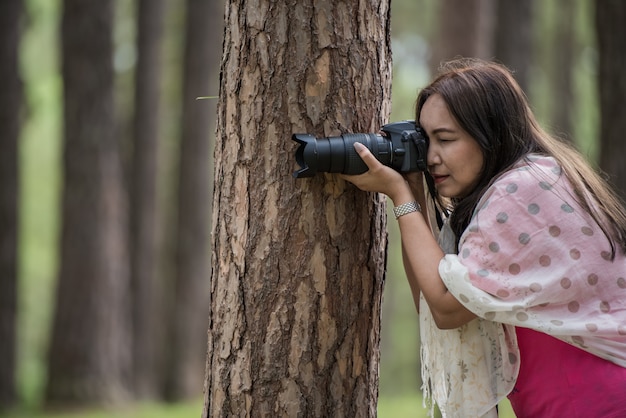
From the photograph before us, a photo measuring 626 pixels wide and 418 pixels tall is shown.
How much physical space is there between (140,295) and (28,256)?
12.2 metres

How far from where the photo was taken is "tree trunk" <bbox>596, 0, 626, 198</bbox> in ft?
20.7

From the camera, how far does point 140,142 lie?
13898mm

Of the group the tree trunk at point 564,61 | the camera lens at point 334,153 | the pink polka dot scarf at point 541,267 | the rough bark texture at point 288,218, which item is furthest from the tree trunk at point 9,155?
the tree trunk at point 564,61

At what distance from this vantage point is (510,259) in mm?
2777

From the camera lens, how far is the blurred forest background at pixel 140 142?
9258 millimetres

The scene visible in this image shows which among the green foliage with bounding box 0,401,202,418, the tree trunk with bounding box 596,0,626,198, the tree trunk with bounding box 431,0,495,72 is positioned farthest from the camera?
the green foliage with bounding box 0,401,202,418

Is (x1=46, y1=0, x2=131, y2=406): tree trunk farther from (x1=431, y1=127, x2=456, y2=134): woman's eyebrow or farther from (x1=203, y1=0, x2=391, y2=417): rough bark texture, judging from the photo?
(x1=431, y1=127, x2=456, y2=134): woman's eyebrow

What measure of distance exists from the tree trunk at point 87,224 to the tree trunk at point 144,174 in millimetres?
4140

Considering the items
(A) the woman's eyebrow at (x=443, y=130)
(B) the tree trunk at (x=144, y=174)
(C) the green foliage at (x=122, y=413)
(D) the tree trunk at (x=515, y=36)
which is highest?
(D) the tree trunk at (x=515, y=36)

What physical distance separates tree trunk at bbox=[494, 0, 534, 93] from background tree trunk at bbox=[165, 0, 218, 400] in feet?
17.5

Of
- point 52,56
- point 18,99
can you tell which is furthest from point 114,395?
point 52,56

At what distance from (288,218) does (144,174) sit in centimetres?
1124

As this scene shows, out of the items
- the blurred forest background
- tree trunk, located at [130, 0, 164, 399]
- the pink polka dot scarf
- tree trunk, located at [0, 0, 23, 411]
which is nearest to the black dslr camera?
the pink polka dot scarf

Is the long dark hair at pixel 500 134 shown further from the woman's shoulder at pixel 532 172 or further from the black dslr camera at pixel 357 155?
the black dslr camera at pixel 357 155
